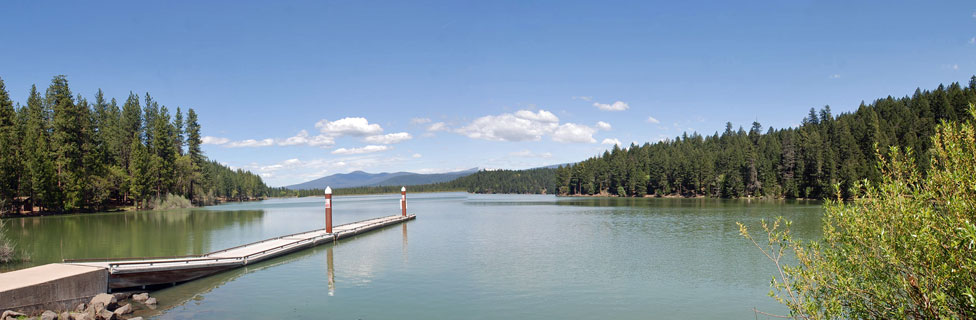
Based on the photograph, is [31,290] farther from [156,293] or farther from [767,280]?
[767,280]

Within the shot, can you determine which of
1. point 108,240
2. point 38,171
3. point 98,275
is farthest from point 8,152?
point 98,275

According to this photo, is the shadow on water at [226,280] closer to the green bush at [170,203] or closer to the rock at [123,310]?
the rock at [123,310]

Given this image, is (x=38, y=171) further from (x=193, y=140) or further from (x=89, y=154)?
(x=193, y=140)

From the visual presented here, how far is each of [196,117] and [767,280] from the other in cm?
10050

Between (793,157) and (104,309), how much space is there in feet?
351

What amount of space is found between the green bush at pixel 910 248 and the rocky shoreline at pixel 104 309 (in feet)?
51.1

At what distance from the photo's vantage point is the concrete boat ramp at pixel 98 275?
13.2 m

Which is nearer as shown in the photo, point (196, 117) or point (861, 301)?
point (861, 301)

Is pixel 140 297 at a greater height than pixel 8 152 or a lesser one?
lesser

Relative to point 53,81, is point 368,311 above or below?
below

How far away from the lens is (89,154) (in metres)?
65.8

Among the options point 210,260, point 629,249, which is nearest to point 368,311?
point 210,260

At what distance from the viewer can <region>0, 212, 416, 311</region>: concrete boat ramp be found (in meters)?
13.2

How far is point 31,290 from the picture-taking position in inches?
518
